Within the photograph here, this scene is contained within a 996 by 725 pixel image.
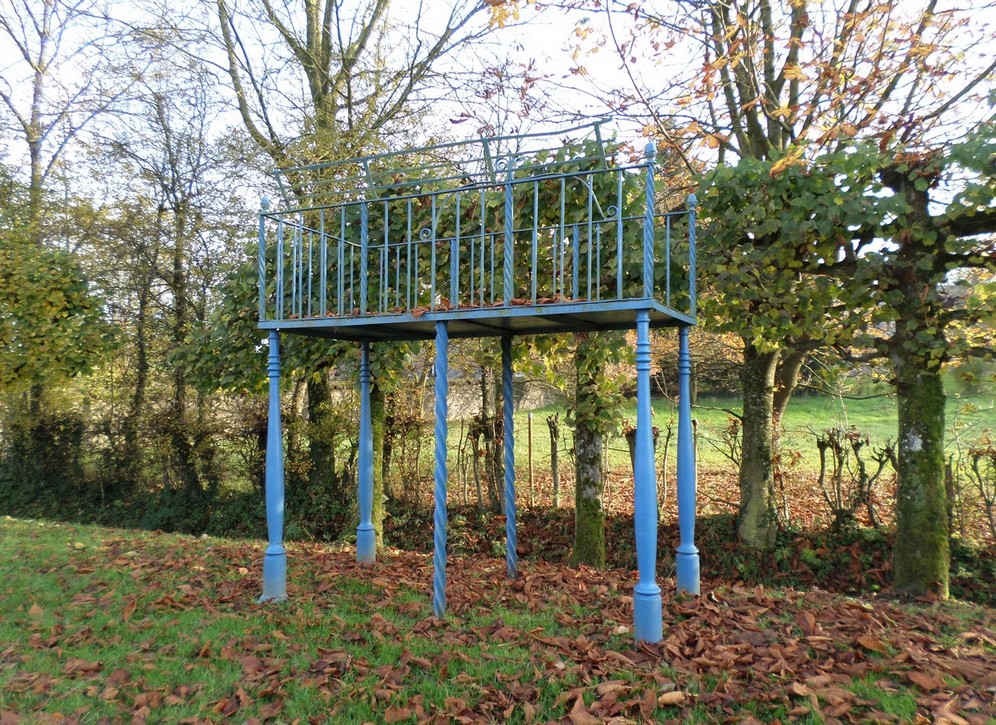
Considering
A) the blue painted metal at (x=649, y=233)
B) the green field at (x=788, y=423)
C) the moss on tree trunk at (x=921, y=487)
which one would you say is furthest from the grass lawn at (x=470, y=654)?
the green field at (x=788, y=423)

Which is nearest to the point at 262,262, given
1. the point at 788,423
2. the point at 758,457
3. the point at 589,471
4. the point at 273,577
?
the point at 273,577

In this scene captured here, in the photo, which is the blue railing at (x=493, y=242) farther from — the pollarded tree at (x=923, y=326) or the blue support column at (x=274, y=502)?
the pollarded tree at (x=923, y=326)

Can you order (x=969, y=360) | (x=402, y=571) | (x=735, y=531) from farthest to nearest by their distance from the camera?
1. (x=735, y=531)
2. (x=402, y=571)
3. (x=969, y=360)

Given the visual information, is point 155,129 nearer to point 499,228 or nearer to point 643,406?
point 499,228

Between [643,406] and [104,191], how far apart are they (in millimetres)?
11000

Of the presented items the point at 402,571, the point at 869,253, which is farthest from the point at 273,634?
the point at 869,253

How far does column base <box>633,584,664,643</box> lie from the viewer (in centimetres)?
427

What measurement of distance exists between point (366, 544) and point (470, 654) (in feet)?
9.36

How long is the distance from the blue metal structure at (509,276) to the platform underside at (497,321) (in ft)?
0.05

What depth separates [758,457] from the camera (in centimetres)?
709

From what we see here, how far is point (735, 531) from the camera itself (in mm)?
7445

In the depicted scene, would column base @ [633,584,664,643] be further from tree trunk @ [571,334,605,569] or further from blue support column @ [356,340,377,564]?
blue support column @ [356,340,377,564]

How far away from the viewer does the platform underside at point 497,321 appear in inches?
174

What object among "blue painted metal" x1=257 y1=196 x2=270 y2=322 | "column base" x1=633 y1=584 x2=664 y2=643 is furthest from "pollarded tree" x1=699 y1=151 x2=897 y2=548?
"blue painted metal" x1=257 y1=196 x2=270 y2=322
